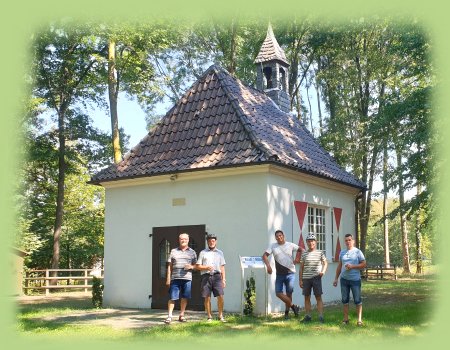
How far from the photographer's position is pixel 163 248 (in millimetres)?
14055

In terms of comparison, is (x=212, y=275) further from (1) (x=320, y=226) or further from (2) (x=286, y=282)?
(1) (x=320, y=226)

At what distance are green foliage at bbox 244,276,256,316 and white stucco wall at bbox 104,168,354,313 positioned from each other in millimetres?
520

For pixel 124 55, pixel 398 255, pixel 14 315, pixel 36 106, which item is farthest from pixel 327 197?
pixel 398 255

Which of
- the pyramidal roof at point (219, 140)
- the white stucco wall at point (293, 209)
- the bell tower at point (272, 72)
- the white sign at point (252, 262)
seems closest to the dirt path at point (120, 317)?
the white sign at point (252, 262)

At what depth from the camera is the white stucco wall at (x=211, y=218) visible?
12695mm

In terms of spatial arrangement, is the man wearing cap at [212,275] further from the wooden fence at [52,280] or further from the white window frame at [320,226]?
the wooden fence at [52,280]

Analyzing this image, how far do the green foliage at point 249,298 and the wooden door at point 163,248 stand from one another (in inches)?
70.4

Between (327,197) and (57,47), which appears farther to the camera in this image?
(57,47)

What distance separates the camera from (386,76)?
29.0 m

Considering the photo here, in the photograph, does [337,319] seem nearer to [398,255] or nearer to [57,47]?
[57,47]

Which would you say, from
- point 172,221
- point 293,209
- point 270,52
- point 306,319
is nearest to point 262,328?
point 306,319

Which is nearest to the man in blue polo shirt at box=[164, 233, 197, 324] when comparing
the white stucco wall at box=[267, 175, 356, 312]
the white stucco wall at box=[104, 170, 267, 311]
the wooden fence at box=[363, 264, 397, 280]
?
the white stucco wall at box=[104, 170, 267, 311]

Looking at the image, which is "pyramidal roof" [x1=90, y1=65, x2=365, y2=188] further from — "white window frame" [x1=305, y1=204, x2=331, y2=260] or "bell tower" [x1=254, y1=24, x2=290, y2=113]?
"bell tower" [x1=254, y1=24, x2=290, y2=113]

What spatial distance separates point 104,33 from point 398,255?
4753 cm
